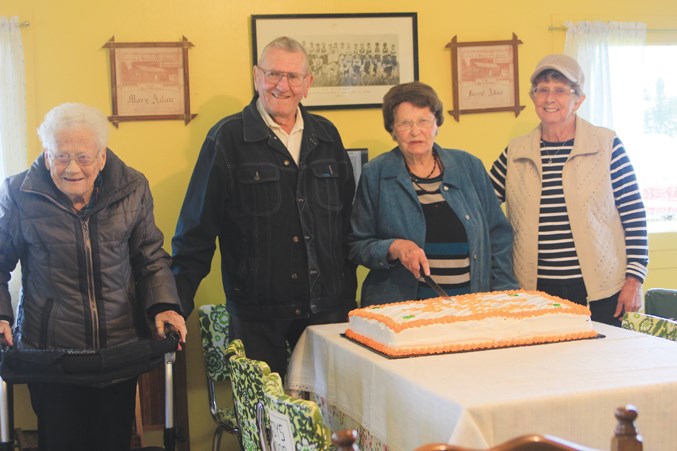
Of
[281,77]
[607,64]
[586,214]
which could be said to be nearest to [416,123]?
[281,77]

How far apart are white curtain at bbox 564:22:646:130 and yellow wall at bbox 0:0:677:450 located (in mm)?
80

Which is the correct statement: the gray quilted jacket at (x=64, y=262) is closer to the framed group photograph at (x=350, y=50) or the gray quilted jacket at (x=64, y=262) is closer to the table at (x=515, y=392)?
the table at (x=515, y=392)

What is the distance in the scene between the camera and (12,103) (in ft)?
10.9

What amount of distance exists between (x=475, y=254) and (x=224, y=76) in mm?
1457

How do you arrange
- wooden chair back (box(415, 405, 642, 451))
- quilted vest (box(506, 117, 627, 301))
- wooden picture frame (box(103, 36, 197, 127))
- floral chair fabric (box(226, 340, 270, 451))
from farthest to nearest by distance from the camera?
wooden picture frame (box(103, 36, 197, 127)) < quilted vest (box(506, 117, 627, 301)) < floral chair fabric (box(226, 340, 270, 451)) < wooden chair back (box(415, 405, 642, 451))

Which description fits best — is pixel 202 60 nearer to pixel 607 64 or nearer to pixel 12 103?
pixel 12 103

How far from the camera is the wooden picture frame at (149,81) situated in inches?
135

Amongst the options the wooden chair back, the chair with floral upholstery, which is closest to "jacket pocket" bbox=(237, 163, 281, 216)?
the chair with floral upholstery

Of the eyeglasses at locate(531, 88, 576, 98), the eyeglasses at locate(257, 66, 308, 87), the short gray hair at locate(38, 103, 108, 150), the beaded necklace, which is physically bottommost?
the beaded necklace

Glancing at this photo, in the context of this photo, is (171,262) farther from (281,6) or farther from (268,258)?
(281,6)

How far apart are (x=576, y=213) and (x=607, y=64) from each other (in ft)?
4.32

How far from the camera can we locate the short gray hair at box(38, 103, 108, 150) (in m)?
2.26

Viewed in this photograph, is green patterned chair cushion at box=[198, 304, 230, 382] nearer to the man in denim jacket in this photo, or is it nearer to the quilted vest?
the man in denim jacket

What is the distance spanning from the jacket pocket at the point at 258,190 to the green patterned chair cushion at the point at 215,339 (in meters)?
0.89
